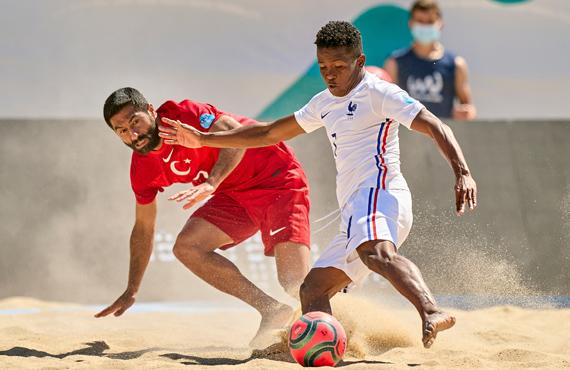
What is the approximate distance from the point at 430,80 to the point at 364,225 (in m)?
4.39

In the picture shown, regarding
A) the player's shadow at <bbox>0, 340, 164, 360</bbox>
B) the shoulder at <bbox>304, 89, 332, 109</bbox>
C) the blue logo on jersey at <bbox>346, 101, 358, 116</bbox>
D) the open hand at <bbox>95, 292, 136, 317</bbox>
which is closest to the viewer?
the blue logo on jersey at <bbox>346, 101, 358, 116</bbox>

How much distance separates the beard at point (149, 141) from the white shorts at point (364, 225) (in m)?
1.48

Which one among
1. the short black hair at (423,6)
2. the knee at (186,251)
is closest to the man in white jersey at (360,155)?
the knee at (186,251)

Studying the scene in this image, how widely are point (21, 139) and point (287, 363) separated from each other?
14.2 feet

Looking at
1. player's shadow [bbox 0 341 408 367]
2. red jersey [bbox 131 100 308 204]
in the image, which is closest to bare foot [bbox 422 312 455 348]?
player's shadow [bbox 0 341 408 367]

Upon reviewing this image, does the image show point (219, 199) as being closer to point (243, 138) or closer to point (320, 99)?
point (243, 138)

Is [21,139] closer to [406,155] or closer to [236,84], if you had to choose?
[236,84]

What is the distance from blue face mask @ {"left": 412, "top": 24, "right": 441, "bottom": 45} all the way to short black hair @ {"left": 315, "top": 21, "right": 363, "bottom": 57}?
159 inches

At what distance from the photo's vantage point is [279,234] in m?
4.67

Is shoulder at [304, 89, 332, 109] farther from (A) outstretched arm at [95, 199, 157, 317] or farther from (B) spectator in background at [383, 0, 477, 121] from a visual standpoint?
(B) spectator in background at [383, 0, 477, 121]

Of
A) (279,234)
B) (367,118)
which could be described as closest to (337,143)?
(367,118)

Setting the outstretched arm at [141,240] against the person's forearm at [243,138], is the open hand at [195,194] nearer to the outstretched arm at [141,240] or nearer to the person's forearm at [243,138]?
the person's forearm at [243,138]

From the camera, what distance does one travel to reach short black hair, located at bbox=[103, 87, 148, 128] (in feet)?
14.5

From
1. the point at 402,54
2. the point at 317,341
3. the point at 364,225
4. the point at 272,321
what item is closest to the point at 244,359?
the point at 272,321
